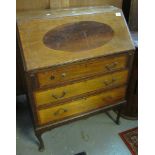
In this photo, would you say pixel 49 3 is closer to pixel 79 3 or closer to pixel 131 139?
pixel 79 3

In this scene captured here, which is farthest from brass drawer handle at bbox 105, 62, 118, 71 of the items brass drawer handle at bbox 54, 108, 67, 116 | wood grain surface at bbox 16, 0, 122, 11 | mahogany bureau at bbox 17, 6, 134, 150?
wood grain surface at bbox 16, 0, 122, 11

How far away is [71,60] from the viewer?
1.14 meters

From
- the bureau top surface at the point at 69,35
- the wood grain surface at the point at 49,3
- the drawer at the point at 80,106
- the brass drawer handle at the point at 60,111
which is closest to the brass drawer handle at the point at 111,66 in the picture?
the bureau top surface at the point at 69,35

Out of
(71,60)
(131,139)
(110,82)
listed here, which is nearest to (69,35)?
(71,60)

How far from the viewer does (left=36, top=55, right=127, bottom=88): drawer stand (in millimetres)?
1141

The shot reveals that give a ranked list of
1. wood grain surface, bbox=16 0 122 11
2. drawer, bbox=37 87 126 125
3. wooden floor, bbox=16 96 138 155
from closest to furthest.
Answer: drawer, bbox=37 87 126 125 → wood grain surface, bbox=16 0 122 11 → wooden floor, bbox=16 96 138 155

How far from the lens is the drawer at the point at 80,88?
1224 millimetres

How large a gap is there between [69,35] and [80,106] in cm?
55

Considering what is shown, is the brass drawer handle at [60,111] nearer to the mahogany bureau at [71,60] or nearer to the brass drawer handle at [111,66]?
the mahogany bureau at [71,60]

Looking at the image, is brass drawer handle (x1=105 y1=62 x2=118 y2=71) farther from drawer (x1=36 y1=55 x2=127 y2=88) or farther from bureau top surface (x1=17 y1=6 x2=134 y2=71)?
bureau top surface (x1=17 y1=6 x2=134 y2=71)

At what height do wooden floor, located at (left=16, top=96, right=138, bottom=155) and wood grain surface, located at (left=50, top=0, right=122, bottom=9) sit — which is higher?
wood grain surface, located at (left=50, top=0, right=122, bottom=9)
